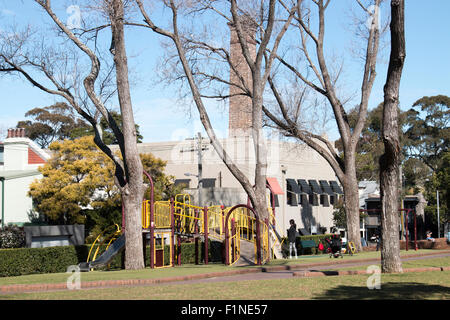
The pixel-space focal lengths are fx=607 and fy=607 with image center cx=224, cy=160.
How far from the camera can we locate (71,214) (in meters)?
40.4

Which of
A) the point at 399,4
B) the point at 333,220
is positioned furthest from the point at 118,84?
the point at 333,220

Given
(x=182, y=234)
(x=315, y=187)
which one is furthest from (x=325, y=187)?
(x=182, y=234)

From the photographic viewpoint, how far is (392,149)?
14117 mm

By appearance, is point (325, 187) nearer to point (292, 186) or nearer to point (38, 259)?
point (292, 186)

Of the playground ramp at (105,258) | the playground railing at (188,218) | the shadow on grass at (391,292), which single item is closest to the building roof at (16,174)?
the playground railing at (188,218)

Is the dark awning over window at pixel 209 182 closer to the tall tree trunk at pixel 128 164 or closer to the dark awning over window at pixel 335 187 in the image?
the dark awning over window at pixel 335 187

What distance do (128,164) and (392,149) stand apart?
983 centimetres

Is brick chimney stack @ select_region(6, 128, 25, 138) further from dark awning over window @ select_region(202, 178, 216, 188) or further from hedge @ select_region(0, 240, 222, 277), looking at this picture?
hedge @ select_region(0, 240, 222, 277)

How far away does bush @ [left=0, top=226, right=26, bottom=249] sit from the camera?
30.0 metres

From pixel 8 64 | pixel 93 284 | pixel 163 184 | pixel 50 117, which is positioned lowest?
pixel 93 284

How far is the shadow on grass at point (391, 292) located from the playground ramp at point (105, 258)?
38.2ft

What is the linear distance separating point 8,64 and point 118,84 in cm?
409

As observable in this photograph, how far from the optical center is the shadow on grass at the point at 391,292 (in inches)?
372
